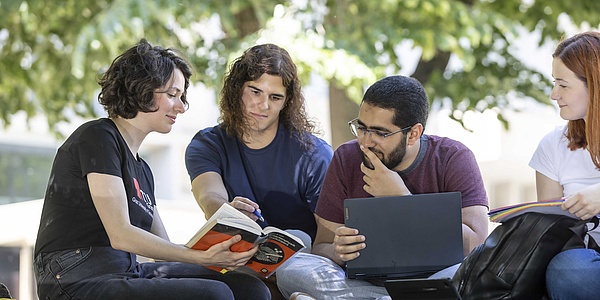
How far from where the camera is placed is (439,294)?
1.93m

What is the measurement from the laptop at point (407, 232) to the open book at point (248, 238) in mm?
173

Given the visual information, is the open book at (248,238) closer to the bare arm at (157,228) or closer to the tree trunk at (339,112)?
the bare arm at (157,228)

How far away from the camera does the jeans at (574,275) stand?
6.64 ft

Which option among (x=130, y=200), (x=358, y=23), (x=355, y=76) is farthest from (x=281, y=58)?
(x=358, y=23)

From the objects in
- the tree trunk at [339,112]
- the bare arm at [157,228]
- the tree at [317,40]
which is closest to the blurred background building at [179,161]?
the tree trunk at [339,112]

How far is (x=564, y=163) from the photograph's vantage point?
2.41 m

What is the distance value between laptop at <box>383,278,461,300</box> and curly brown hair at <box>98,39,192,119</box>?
0.84m

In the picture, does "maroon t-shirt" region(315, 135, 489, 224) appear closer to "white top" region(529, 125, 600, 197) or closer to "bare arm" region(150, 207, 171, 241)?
"white top" region(529, 125, 600, 197)

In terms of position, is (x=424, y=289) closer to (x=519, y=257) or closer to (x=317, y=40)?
(x=519, y=257)

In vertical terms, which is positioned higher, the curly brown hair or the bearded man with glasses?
the curly brown hair

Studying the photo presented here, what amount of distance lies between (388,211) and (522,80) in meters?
3.45

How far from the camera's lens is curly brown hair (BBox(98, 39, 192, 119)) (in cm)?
229

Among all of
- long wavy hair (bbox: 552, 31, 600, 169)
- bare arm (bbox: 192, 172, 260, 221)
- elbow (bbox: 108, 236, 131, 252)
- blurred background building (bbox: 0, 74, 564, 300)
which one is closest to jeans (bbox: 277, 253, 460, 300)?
bare arm (bbox: 192, 172, 260, 221)

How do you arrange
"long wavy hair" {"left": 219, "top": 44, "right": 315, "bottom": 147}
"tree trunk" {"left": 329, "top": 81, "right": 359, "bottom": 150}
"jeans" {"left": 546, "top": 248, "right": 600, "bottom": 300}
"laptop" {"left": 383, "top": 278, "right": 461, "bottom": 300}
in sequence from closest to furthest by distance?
"laptop" {"left": 383, "top": 278, "right": 461, "bottom": 300} < "jeans" {"left": 546, "top": 248, "right": 600, "bottom": 300} < "long wavy hair" {"left": 219, "top": 44, "right": 315, "bottom": 147} < "tree trunk" {"left": 329, "top": 81, "right": 359, "bottom": 150}
